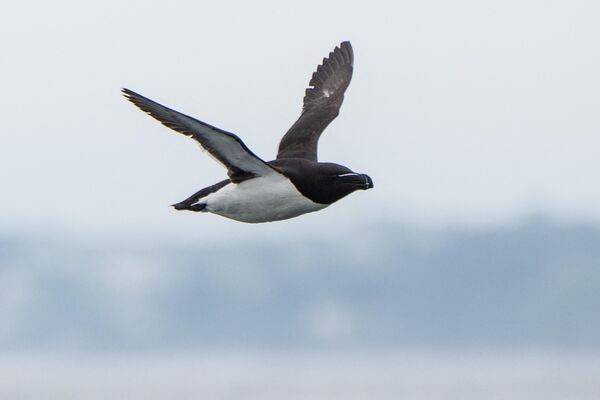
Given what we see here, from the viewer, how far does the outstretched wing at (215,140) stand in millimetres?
15195

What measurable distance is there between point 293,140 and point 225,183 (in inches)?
131

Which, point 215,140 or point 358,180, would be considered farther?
point 358,180

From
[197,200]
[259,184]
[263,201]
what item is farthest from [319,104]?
[263,201]

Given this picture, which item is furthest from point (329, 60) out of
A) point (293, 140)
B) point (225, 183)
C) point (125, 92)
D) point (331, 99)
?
point (125, 92)

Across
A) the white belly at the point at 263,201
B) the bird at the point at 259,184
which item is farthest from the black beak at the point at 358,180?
the white belly at the point at 263,201

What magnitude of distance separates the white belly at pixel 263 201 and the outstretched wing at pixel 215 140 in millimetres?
156

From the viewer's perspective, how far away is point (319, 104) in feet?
71.4

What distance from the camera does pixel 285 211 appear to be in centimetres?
1659

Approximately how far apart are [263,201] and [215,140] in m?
1.16

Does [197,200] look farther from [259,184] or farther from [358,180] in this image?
[358,180]

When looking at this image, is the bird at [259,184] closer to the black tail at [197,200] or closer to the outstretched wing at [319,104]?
the black tail at [197,200]

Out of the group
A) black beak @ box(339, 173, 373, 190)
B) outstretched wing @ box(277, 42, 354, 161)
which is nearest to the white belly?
black beak @ box(339, 173, 373, 190)

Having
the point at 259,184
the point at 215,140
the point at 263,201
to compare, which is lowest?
the point at 263,201

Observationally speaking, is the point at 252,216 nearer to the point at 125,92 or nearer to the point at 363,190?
the point at 363,190
